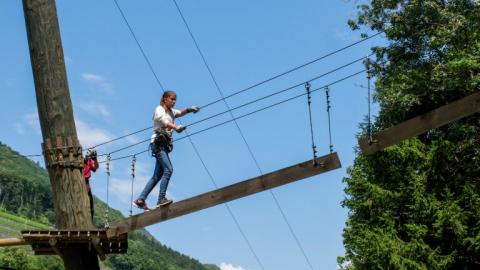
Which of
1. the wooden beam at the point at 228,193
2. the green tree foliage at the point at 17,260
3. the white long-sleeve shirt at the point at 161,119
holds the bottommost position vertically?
the wooden beam at the point at 228,193

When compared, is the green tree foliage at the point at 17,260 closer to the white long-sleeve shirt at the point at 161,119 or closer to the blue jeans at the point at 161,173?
the blue jeans at the point at 161,173

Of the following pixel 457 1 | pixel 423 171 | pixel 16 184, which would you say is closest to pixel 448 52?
pixel 457 1

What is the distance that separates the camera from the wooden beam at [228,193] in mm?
6113

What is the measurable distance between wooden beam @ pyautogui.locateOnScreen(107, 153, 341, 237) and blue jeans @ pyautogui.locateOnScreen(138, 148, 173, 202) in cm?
44

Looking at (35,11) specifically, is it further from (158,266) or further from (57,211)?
(158,266)

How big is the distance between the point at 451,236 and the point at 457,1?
7.92m

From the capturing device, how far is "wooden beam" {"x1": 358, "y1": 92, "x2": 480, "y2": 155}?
545cm

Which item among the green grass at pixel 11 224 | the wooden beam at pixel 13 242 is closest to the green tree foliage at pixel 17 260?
the green grass at pixel 11 224

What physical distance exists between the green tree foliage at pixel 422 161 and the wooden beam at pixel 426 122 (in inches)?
544

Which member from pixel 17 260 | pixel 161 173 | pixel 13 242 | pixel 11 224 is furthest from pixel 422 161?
pixel 11 224

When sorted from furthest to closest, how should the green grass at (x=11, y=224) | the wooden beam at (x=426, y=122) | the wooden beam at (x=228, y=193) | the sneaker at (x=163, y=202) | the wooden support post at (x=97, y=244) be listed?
the green grass at (x=11, y=224)
the sneaker at (x=163, y=202)
the wooden support post at (x=97, y=244)
the wooden beam at (x=228, y=193)
the wooden beam at (x=426, y=122)

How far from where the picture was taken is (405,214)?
21.6m

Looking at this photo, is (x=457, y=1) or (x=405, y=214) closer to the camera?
(x=457, y=1)

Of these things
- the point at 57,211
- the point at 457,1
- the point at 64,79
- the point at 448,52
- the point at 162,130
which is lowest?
the point at 57,211
